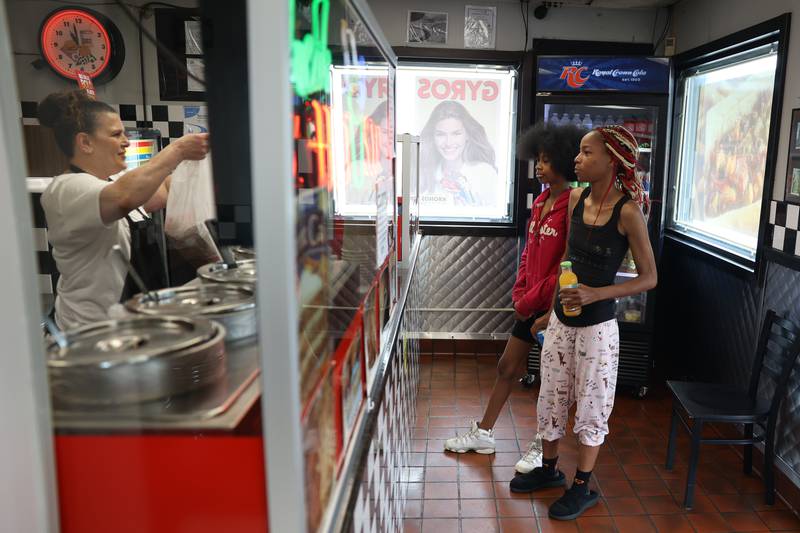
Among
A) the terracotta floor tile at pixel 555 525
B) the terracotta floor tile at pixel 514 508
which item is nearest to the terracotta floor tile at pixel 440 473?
the terracotta floor tile at pixel 514 508

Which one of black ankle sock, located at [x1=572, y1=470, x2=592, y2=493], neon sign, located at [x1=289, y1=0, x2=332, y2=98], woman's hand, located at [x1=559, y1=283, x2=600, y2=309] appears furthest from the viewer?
black ankle sock, located at [x1=572, y1=470, x2=592, y2=493]

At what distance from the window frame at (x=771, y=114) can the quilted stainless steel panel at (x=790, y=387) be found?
0.21 m

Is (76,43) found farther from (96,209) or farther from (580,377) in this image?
(580,377)

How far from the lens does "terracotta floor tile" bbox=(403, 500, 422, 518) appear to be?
2.92 m

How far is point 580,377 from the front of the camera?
2730 millimetres

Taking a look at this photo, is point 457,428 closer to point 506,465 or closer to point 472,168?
point 506,465

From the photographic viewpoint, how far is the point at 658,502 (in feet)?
9.91

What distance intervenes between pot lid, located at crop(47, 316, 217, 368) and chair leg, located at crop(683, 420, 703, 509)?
256 centimetres

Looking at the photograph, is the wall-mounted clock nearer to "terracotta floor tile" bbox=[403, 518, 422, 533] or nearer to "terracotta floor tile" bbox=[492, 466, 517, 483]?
"terracotta floor tile" bbox=[403, 518, 422, 533]

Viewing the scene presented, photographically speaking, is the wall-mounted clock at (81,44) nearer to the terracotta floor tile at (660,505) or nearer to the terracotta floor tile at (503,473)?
the terracotta floor tile at (503,473)

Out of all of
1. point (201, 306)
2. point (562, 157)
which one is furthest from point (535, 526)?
point (201, 306)

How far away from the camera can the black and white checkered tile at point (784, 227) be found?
3.07 m

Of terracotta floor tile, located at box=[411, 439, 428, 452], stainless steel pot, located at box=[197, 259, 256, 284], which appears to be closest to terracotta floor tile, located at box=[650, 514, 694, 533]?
terracotta floor tile, located at box=[411, 439, 428, 452]

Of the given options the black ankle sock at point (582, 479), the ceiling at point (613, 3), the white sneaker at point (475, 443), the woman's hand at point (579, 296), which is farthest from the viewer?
the ceiling at point (613, 3)
